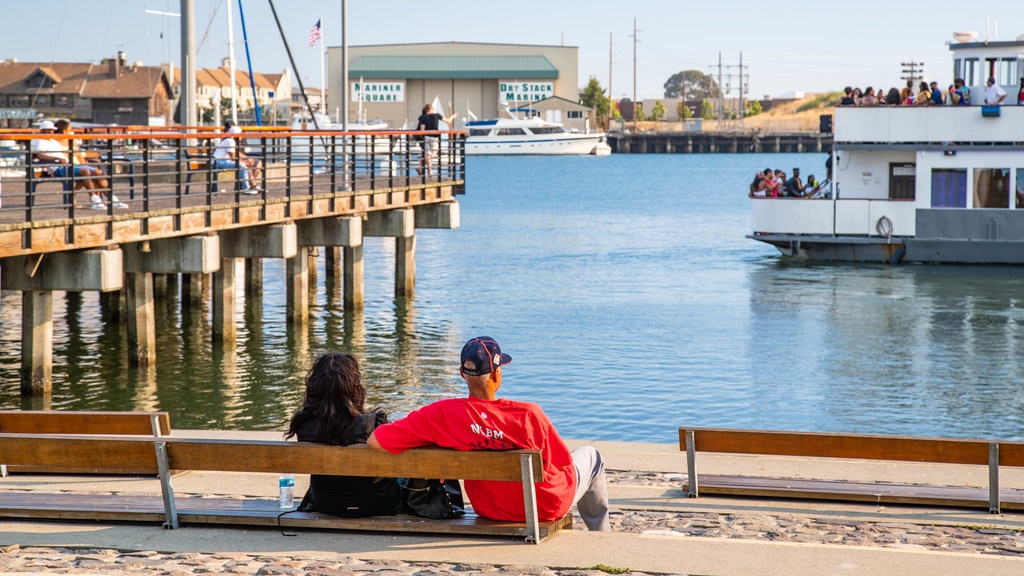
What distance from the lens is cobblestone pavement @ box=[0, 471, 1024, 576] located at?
7008 millimetres

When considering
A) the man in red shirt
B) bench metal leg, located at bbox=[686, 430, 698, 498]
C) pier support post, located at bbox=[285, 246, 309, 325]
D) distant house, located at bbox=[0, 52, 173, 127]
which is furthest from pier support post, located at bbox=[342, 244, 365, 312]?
distant house, located at bbox=[0, 52, 173, 127]

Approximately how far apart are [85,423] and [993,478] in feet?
19.4

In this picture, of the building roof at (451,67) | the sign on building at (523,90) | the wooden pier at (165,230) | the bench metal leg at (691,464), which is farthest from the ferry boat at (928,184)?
the sign on building at (523,90)

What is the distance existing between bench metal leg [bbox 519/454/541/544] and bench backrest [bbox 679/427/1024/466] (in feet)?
6.24

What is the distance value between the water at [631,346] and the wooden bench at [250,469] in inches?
371

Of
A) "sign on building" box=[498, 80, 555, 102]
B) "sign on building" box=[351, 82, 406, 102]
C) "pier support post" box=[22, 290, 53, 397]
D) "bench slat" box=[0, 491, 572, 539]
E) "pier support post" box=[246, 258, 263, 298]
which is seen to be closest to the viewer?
"bench slat" box=[0, 491, 572, 539]

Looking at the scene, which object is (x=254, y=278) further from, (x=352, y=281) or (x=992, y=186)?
(x=992, y=186)

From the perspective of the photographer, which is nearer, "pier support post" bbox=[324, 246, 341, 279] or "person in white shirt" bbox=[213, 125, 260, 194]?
"person in white shirt" bbox=[213, 125, 260, 194]

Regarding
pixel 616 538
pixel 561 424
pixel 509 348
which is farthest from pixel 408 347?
pixel 616 538

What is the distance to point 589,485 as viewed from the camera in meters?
8.02

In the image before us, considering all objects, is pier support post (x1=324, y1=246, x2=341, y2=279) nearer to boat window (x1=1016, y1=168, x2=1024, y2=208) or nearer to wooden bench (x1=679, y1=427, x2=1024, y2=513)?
boat window (x1=1016, y1=168, x2=1024, y2=208)

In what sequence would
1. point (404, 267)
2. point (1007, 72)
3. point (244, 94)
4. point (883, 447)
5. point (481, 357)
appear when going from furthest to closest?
point (244, 94) < point (1007, 72) < point (404, 267) < point (883, 447) < point (481, 357)

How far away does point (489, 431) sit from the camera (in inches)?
285

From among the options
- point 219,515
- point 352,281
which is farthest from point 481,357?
point 352,281
